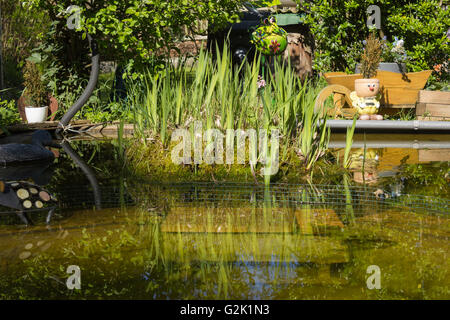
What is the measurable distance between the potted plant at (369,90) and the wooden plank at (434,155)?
1478mm

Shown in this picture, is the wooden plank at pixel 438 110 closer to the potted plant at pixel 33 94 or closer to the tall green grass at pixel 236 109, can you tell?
the tall green grass at pixel 236 109

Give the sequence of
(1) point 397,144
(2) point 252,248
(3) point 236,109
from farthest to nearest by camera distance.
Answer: (1) point 397,144
(3) point 236,109
(2) point 252,248

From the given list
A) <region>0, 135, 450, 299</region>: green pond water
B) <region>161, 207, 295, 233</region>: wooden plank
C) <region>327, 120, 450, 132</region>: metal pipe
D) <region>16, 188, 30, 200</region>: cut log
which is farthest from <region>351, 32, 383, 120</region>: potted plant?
<region>16, 188, 30, 200</region>: cut log

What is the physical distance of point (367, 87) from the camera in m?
7.69

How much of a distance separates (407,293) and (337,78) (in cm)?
591

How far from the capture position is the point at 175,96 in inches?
209

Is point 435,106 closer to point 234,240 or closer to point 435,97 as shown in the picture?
point 435,97

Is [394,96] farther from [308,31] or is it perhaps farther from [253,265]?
[253,265]

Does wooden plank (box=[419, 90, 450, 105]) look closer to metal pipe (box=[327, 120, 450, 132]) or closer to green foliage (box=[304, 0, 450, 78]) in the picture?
metal pipe (box=[327, 120, 450, 132])

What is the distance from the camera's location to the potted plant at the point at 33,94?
8156 millimetres

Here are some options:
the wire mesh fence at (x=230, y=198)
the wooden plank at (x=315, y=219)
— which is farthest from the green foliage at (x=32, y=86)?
the wooden plank at (x=315, y=219)

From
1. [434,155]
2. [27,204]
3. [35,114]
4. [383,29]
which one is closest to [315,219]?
[27,204]

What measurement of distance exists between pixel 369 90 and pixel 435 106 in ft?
3.46

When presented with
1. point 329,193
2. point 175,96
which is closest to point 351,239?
point 329,193
